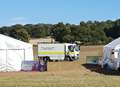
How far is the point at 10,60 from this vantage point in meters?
42.4

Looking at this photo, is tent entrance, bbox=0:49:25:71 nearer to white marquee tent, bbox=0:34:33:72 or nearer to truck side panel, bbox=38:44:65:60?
white marquee tent, bbox=0:34:33:72

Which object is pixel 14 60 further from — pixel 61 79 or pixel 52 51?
pixel 52 51

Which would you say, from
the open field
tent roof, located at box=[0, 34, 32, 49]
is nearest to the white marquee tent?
tent roof, located at box=[0, 34, 32, 49]

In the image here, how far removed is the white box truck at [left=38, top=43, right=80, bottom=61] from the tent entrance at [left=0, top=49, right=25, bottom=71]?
22.6 m

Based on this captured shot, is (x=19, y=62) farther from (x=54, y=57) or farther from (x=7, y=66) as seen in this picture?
(x=54, y=57)

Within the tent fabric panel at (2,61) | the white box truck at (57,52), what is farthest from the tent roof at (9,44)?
the white box truck at (57,52)

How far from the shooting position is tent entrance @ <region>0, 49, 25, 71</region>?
139ft

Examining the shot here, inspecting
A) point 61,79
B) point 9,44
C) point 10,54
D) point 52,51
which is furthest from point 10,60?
point 52,51

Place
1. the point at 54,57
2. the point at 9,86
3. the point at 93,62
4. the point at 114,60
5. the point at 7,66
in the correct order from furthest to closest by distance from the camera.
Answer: the point at 54,57
the point at 93,62
the point at 7,66
the point at 114,60
the point at 9,86

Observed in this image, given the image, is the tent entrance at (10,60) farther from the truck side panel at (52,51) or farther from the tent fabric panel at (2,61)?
the truck side panel at (52,51)

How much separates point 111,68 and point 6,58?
10.1 metres

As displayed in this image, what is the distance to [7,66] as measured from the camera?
4231 cm

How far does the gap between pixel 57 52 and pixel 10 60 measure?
80.4ft

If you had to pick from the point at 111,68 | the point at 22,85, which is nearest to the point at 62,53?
the point at 111,68
